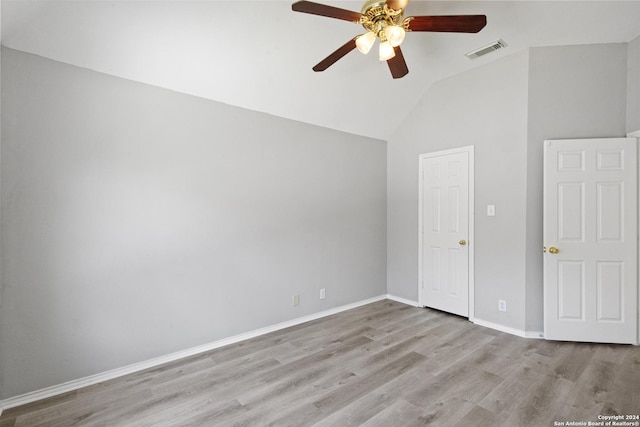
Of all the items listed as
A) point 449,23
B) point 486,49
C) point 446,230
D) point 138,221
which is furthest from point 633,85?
point 138,221

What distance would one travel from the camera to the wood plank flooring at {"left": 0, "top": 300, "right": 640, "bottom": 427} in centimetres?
196

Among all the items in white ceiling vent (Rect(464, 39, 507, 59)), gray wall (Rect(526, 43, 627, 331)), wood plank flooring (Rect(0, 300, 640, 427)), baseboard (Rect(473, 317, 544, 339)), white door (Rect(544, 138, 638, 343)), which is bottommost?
wood plank flooring (Rect(0, 300, 640, 427))

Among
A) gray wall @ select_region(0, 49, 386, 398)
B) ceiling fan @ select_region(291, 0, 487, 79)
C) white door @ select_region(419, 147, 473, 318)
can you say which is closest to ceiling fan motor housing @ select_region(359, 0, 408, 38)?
ceiling fan @ select_region(291, 0, 487, 79)

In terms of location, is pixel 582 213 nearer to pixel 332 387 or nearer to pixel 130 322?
pixel 332 387

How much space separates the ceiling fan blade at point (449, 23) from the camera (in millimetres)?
1857

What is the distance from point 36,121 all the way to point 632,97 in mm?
5176

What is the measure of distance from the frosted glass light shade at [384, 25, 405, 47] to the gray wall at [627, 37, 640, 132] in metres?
2.71

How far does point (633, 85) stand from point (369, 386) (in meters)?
3.79

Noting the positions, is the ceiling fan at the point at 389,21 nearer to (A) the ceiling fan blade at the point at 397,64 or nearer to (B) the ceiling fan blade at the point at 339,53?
(B) the ceiling fan blade at the point at 339,53

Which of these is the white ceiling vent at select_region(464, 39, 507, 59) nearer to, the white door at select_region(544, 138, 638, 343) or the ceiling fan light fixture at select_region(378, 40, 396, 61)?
the white door at select_region(544, 138, 638, 343)

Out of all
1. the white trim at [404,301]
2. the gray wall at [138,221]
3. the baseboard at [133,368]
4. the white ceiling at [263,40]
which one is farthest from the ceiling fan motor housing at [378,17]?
the white trim at [404,301]

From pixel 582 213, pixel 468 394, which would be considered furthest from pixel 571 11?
pixel 468 394

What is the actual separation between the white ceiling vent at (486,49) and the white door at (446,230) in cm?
101

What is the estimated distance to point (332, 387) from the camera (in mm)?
2287
